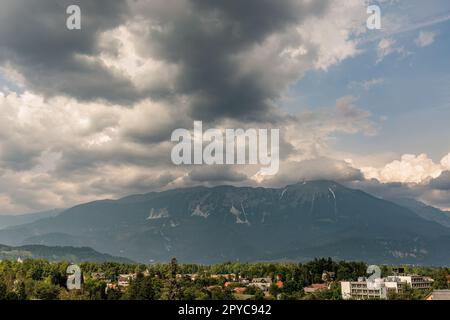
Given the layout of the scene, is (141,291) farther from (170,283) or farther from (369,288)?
(369,288)

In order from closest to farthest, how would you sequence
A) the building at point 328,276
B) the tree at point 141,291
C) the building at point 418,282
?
the tree at point 141,291 < the building at point 418,282 < the building at point 328,276

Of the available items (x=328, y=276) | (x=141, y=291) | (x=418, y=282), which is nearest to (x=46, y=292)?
(x=141, y=291)

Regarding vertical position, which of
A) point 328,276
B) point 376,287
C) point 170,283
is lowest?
point 376,287

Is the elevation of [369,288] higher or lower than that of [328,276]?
lower

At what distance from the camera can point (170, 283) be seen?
89.6 metres

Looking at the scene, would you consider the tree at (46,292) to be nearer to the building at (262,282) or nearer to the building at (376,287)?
the building at (262,282)

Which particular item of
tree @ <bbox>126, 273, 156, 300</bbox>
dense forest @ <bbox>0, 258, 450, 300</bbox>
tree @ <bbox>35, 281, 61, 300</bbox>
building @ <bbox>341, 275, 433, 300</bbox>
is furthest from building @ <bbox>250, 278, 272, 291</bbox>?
tree @ <bbox>35, 281, 61, 300</bbox>

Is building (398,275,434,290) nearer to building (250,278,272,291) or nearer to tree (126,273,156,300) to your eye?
building (250,278,272,291)

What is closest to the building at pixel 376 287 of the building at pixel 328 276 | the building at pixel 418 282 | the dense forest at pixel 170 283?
the building at pixel 418 282

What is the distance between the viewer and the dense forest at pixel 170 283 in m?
88.1

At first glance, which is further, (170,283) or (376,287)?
(376,287)

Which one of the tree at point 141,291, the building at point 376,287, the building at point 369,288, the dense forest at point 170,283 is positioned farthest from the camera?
the building at point 376,287
